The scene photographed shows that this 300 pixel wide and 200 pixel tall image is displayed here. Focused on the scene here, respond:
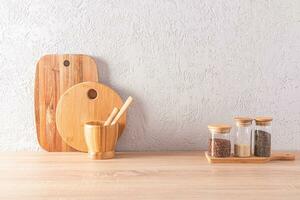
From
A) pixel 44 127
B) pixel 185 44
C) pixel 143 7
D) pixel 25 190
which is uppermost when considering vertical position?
pixel 143 7

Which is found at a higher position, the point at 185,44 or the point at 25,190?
the point at 185,44

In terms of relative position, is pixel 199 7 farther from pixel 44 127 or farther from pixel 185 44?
pixel 44 127

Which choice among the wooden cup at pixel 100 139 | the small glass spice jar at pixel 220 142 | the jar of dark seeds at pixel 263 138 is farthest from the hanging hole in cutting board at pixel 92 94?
the jar of dark seeds at pixel 263 138

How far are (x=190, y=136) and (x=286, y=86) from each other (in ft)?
1.17

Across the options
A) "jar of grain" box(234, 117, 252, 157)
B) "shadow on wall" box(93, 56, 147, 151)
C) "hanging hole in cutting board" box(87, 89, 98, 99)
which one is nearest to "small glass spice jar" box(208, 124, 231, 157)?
"jar of grain" box(234, 117, 252, 157)

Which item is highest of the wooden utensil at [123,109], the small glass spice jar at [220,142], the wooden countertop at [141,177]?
the wooden utensil at [123,109]

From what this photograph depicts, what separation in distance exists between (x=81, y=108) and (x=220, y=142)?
0.45 metres

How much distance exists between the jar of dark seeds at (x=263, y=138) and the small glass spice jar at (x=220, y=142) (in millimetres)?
88

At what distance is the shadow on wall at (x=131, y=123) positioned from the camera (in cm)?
135

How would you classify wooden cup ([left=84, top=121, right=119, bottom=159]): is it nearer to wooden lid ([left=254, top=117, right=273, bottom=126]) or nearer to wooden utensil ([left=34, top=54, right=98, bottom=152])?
wooden utensil ([left=34, top=54, right=98, bottom=152])

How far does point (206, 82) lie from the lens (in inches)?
53.6

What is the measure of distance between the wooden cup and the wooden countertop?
3 cm

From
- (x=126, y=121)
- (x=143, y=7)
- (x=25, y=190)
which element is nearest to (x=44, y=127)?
(x=126, y=121)

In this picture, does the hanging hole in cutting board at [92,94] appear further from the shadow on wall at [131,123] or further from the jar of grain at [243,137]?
the jar of grain at [243,137]
